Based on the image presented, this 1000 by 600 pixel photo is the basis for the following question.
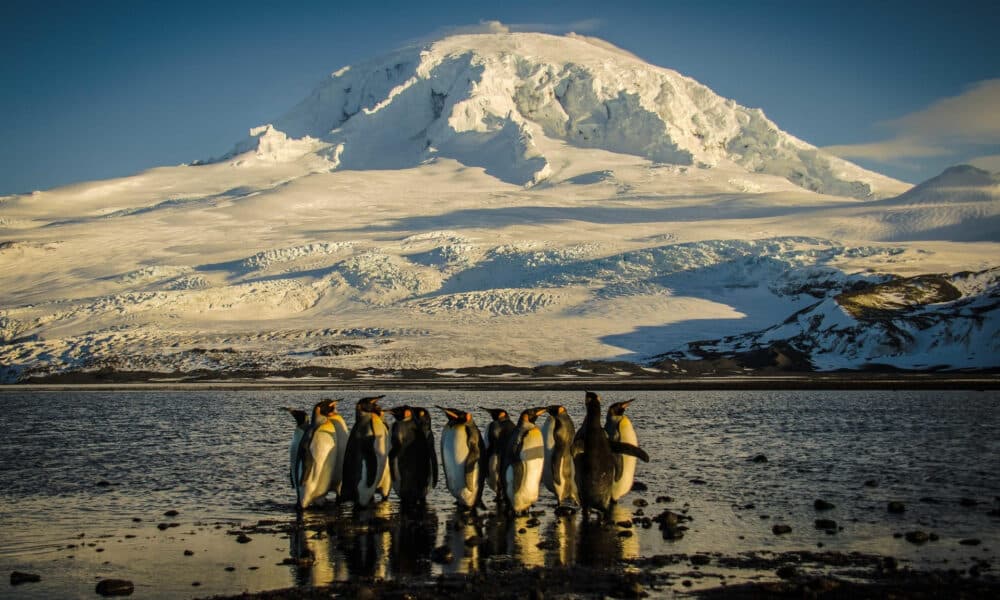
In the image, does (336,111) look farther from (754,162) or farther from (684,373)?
(684,373)

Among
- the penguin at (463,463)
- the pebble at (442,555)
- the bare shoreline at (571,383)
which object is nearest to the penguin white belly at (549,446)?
the penguin at (463,463)

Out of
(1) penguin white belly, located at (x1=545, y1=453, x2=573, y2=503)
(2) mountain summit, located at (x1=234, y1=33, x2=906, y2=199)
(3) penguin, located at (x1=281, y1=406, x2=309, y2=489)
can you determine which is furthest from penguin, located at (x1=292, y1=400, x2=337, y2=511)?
(2) mountain summit, located at (x1=234, y1=33, x2=906, y2=199)

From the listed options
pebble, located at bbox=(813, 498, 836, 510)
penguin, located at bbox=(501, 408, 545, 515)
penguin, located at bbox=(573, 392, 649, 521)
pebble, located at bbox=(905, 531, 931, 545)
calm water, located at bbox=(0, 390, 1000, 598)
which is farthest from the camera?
penguin, located at bbox=(501, 408, 545, 515)

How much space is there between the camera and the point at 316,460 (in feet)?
40.7

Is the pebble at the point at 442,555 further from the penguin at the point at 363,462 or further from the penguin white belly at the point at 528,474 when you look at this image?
the penguin at the point at 363,462

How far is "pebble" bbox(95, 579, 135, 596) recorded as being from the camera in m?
8.12

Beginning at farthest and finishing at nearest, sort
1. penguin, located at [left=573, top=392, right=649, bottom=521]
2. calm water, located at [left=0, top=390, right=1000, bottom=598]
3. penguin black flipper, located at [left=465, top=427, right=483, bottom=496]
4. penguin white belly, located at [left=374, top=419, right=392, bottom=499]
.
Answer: penguin white belly, located at [left=374, top=419, right=392, bottom=499]
penguin black flipper, located at [left=465, top=427, right=483, bottom=496]
penguin, located at [left=573, top=392, right=649, bottom=521]
calm water, located at [left=0, top=390, right=1000, bottom=598]

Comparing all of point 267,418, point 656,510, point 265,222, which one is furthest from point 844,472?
point 265,222

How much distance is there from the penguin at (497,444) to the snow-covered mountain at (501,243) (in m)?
42.0

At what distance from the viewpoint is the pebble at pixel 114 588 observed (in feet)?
26.7

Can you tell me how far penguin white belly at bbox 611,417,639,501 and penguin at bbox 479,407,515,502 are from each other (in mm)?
A: 1472

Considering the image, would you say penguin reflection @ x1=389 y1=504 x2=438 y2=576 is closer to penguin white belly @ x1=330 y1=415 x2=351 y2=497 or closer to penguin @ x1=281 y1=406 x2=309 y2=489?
penguin white belly @ x1=330 y1=415 x2=351 y2=497

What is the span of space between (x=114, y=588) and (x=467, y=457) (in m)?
5.09

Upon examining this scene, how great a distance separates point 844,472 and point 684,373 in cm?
3814
